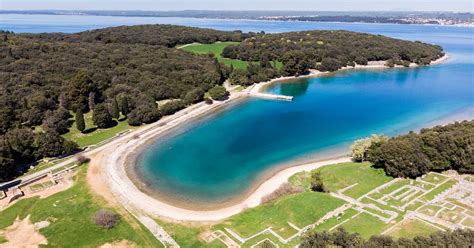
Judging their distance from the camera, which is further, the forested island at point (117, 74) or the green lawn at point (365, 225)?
the forested island at point (117, 74)

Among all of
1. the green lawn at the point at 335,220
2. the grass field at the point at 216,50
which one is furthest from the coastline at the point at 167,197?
the grass field at the point at 216,50

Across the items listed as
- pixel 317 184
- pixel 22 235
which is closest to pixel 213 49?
pixel 317 184

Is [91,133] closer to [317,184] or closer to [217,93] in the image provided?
[217,93]

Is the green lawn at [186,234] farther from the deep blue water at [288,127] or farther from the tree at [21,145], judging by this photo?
the tree at [21,145]

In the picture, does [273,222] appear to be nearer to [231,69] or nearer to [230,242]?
[230,242]

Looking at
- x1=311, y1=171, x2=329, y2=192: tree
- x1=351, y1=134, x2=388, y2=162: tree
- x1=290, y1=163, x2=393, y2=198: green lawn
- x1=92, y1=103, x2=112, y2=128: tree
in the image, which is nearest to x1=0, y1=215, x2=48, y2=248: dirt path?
x1=92, y1=103, x2=112, y2=128: tree
